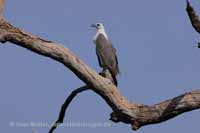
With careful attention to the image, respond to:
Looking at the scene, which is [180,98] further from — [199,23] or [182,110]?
[199,23]

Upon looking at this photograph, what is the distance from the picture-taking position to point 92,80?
8.28 m

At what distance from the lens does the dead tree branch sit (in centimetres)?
820

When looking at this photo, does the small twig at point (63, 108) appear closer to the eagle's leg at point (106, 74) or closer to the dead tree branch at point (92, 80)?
the dead tree branch at point (92, 80)

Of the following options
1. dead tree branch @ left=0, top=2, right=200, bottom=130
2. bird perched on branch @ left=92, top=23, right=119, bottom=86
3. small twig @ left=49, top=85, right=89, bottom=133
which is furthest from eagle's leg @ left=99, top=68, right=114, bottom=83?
dead tree branch @ left=0, top=2, right=200, bottom=130

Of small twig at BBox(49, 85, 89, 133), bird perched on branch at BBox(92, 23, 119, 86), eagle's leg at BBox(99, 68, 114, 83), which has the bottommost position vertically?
small twig at BBox(49, 85, 89, 133)

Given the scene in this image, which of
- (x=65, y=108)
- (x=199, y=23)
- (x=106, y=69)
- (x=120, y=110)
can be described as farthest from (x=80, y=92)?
(x=106, y=69)

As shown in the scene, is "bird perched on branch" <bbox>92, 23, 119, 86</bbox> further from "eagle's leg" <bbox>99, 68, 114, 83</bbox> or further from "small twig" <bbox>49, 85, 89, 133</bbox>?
"small twig" <bbox>49, 85, 89, 133</bbox>

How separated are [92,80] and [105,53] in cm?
563

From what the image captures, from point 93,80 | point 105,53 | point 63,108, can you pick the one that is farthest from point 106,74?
point 93,80

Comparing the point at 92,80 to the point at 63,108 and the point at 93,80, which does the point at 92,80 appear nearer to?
the point at 93,80

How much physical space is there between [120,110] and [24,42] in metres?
1.47

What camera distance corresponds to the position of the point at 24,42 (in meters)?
8.26

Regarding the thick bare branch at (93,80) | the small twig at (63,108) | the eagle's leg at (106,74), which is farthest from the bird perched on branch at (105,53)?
the thick bare branch at (93,80)

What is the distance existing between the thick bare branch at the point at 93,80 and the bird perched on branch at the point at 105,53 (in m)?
3.94
